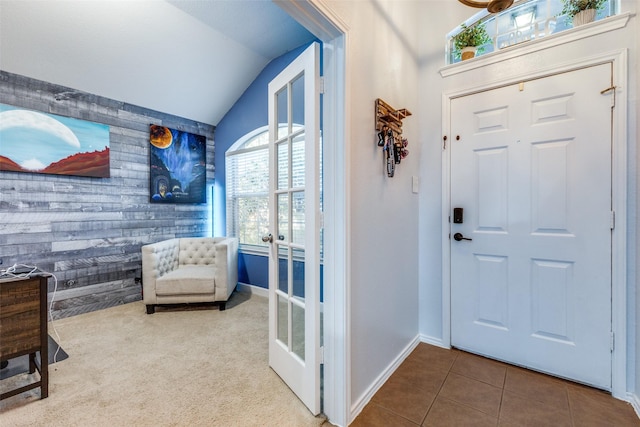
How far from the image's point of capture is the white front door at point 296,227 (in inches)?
59.4

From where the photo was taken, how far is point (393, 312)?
6.43ft

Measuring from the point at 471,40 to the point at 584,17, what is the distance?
0.65 m

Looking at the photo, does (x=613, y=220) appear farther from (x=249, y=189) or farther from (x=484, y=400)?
(x=249, y=189)

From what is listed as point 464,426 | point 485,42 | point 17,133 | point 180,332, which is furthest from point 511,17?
point 17,133

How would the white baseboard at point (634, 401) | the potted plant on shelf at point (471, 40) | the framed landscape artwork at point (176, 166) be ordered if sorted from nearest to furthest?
1. the white baseboard at point (634, 401)
2. the potted plant on shelf at point (471, 40)
3. the framed landscape artwork at point (176, 166)

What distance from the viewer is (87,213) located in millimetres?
3053

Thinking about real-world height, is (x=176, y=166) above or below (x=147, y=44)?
below

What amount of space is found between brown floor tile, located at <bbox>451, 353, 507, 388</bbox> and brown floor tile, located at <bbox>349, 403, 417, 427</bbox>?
69 cm

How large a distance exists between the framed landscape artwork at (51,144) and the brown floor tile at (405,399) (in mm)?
3547

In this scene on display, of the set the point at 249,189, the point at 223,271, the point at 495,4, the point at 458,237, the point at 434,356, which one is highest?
the point at 495,4

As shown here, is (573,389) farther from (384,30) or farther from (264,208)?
(264,208)

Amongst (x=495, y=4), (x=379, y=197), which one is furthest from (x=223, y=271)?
(x=495, y=4)

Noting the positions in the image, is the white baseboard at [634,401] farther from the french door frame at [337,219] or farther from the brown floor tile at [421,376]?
the french door frame at [337,219]

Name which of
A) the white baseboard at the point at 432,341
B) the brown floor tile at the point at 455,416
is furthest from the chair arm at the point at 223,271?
the brown floor tile at the point at 455,416
